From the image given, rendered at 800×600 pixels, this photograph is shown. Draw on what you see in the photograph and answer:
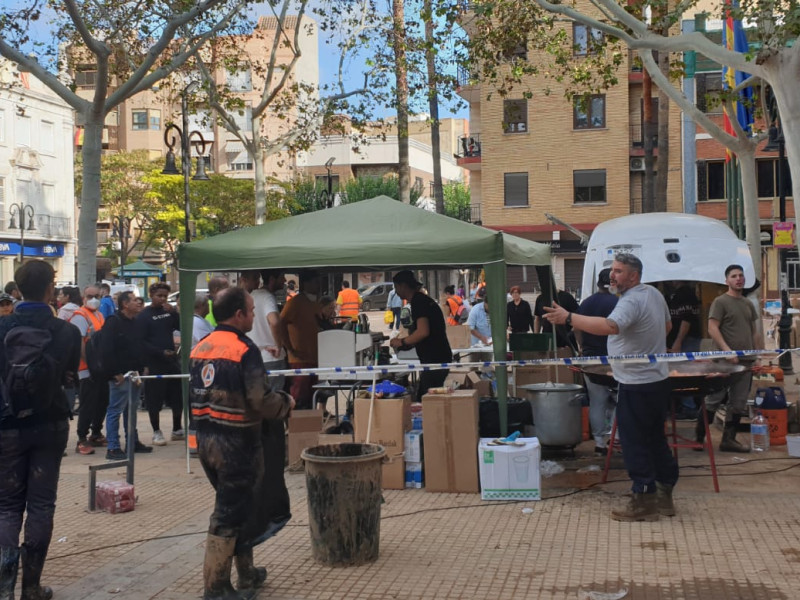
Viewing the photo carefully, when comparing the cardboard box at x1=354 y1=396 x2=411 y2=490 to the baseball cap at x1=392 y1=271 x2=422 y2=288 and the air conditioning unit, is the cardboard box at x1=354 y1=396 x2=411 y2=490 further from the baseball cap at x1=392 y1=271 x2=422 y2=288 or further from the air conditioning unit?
the air conditioning unit

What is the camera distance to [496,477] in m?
7.77

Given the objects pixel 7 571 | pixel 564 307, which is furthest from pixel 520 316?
pixel 7 571

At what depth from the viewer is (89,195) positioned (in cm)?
1432

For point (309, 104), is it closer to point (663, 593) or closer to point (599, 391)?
point (599, 391)

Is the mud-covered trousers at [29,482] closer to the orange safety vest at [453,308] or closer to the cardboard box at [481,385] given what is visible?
the cardboard box at [481,385]

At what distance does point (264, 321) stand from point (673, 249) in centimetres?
572

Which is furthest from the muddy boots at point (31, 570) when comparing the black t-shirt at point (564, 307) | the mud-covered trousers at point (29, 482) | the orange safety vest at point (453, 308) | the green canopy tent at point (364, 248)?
the orange safety vest at point (453, 308)

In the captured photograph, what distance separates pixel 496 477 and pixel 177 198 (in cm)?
4614

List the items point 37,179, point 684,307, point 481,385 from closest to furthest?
point 481,385 → point 684,307 → point 37,179

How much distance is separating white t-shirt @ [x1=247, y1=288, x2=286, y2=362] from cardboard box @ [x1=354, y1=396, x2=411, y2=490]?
80.2 inches

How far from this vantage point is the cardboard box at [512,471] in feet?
25.2

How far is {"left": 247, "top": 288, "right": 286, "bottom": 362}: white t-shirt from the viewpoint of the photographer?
10055 mm

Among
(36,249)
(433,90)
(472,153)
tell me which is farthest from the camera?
(36,249)

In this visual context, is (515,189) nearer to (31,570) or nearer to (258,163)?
(258,163)
